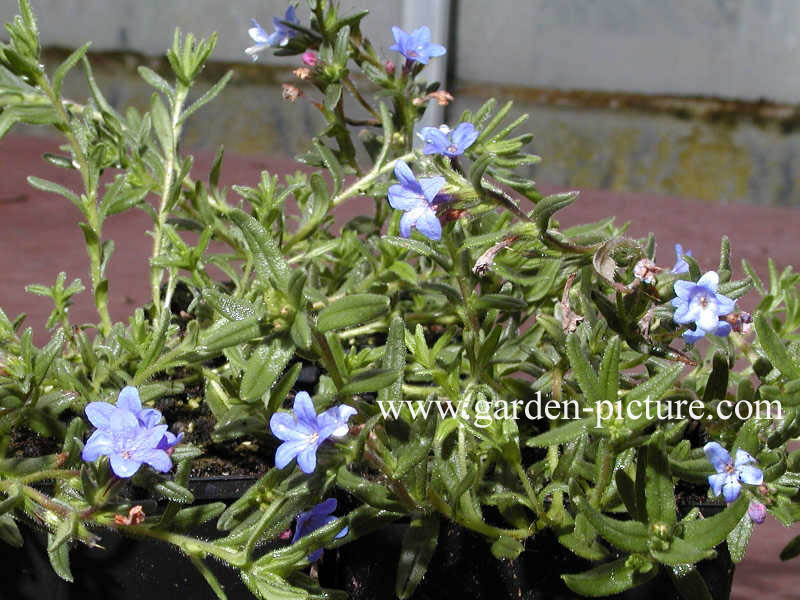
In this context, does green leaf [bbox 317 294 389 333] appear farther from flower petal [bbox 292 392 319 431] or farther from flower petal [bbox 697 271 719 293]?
flower petal [bbox 697 271 719 293]

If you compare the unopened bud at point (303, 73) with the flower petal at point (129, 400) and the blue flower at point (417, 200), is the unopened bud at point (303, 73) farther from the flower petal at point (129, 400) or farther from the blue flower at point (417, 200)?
the flower petal at point (129, 400)

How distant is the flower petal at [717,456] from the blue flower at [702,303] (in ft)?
0.29

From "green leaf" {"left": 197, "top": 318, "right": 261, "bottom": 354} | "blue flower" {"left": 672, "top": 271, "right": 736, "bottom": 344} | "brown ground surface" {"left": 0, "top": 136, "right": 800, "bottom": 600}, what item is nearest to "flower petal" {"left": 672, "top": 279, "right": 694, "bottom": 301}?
"blue flower" {"left": 672, "top": 271, "right": 736, "bottom": 344}

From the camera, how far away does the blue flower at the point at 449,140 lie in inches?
31.3

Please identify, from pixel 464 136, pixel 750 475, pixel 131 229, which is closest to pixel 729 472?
pixel 750 475

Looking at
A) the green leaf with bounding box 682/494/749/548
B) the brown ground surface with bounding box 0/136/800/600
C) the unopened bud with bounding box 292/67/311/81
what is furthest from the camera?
the brown ground surface with bounding box 0/136/800/600

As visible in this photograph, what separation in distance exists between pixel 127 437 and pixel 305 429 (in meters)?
0.14

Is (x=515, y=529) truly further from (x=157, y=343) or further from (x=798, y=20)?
(x=798, y=20)

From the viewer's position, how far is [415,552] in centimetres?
76

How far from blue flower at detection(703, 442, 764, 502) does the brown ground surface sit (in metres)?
1.48

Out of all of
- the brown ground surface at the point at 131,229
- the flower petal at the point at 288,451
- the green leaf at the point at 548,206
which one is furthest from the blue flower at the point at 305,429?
the brown ground surface at the point at 131,229

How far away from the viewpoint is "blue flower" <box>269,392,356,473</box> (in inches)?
25.5

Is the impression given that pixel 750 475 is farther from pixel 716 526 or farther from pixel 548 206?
pixel 548 206

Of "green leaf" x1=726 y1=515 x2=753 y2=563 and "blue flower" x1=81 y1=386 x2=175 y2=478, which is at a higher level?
"blue flower" x1=81 y1=386 x2=175 y2=478
